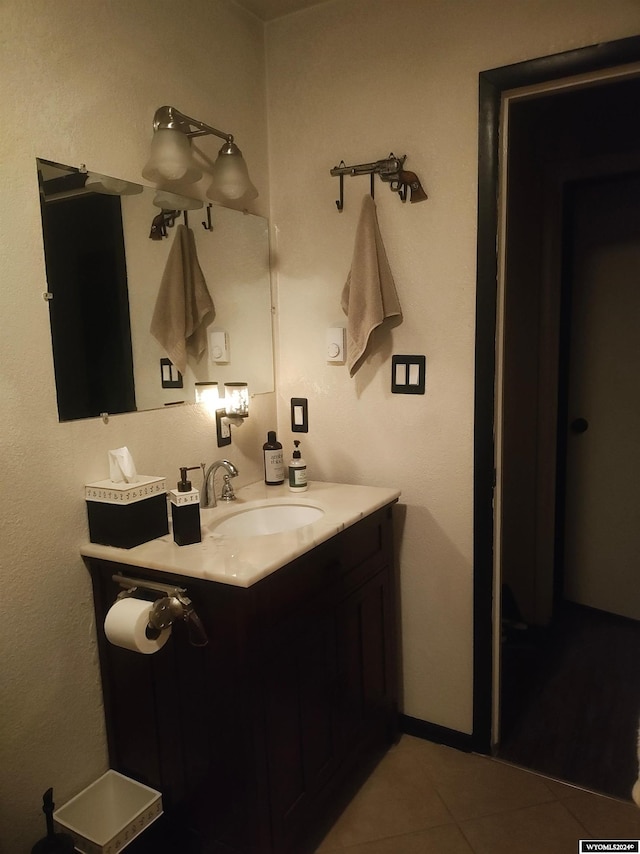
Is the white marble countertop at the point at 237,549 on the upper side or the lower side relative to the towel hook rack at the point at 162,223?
lower

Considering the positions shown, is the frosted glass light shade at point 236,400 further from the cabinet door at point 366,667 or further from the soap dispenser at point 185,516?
the cabinet door at point 366,667

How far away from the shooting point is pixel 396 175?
198 centimetres

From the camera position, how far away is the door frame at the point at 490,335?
1709 millimetres

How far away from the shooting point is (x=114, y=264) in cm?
167

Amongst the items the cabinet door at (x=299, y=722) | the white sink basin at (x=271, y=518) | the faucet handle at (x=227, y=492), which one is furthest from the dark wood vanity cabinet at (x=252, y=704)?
the faucet handle at (x=227, y=492)

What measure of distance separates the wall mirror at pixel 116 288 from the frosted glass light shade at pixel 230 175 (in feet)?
0.42

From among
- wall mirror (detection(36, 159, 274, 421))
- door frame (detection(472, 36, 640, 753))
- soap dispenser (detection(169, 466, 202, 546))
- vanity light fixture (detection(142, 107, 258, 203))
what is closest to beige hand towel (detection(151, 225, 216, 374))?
wall mirror (detection(36, 159, 274, 421))

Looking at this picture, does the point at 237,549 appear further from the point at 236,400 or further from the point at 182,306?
the point at 182,306

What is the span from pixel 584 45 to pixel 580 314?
1.46 metres

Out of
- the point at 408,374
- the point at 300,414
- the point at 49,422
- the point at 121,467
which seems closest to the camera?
the point at 49,422

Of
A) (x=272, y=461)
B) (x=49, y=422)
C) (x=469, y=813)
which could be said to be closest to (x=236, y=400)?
(x=272, y=461)

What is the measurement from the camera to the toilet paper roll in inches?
54.6

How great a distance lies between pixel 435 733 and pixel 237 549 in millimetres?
1200

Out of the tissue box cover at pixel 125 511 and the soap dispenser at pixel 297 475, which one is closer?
the tissue box cover at pixel 125 511
